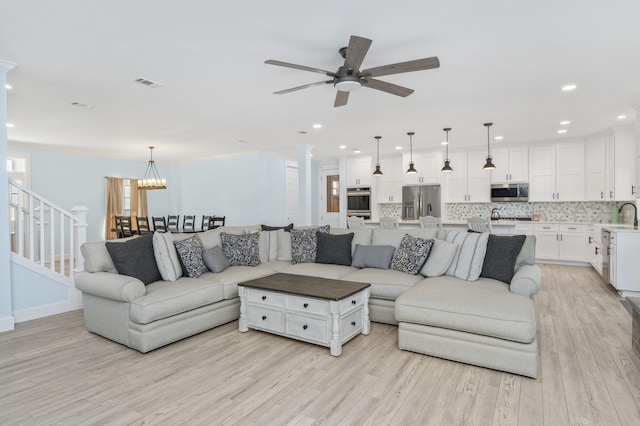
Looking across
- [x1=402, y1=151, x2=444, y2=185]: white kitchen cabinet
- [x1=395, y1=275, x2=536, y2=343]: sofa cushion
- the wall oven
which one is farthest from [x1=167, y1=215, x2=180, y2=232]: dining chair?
[x1=395, y1=275, x2=536, y2=343]: sofa cushion

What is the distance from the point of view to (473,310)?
2752 mm

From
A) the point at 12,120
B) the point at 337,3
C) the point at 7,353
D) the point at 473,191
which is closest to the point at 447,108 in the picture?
the point at 337,3

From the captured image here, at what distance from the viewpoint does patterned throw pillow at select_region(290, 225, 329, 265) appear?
4793 mm

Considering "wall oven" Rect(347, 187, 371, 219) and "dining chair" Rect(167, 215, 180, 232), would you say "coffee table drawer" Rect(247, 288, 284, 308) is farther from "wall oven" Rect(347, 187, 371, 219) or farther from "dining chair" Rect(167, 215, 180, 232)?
"wall oven" Rect(347, 187, 371, 219)

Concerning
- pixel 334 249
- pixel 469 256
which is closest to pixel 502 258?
pixel 469 256

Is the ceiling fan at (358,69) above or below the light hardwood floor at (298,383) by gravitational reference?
above

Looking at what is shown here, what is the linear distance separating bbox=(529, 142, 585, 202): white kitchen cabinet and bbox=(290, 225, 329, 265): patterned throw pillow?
5263mm

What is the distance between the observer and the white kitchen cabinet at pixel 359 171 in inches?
366

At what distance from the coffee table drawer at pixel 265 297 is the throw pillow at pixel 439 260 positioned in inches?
62.8

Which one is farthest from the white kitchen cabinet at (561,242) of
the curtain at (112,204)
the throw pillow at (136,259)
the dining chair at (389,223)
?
the curtain at (112,204)

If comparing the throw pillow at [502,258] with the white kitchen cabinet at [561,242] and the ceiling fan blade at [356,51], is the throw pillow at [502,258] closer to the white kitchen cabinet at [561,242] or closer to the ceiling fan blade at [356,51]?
the ceiling fan blade at [356,51]

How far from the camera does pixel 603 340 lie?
3.25 m

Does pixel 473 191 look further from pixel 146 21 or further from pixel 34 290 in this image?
pixel 34 290

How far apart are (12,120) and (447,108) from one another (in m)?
6.70
